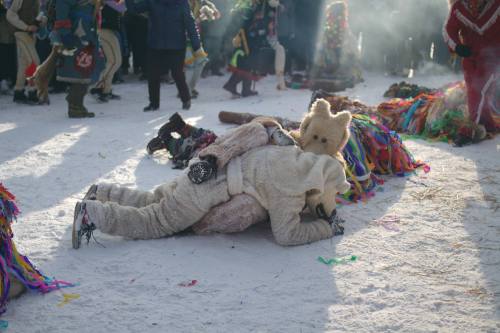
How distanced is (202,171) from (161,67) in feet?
15.0

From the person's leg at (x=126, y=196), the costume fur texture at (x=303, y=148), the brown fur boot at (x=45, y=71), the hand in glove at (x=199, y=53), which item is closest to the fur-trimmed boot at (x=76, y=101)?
the brown fur boot at (x=45, y=71)

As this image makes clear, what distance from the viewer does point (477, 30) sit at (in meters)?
5.80

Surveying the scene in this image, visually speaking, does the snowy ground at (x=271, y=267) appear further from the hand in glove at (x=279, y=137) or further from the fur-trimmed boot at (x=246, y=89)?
the fur-trimmed boot at (x=246, y=89)

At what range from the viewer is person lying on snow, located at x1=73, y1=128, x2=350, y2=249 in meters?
3.30

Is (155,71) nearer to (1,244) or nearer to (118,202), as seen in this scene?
(118,202)

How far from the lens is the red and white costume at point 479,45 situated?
576 cm

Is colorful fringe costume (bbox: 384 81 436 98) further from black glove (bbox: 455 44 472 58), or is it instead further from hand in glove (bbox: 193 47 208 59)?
hand in glove (bbox: 193 47 208 59)

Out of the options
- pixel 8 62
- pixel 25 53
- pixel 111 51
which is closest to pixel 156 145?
pixel 111 51

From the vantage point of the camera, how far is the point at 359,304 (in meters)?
2.83

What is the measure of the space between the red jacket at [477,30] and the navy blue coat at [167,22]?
3.22 metres

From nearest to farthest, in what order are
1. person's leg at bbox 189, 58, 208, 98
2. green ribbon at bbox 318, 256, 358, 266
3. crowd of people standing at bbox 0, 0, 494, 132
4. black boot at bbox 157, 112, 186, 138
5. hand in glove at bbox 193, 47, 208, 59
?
green ribbon at bbox 318, 256, 358, 266 < black boot at bbox 157, 112, 186, 138 < crowd of people standing at bbox 0, 0, 494, 132 < hand in glove at bbox 193, 47, 208, 59 < person's leg at bbox 189, 58, 208, 98

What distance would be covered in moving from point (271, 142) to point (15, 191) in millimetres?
2103

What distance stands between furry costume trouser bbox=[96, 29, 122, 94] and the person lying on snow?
4.64 m

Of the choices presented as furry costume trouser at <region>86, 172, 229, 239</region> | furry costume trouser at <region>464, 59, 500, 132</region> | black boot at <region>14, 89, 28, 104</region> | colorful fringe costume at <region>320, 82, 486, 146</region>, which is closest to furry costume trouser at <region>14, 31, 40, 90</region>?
black boot at <region>14, 89, 28, 104</region>
